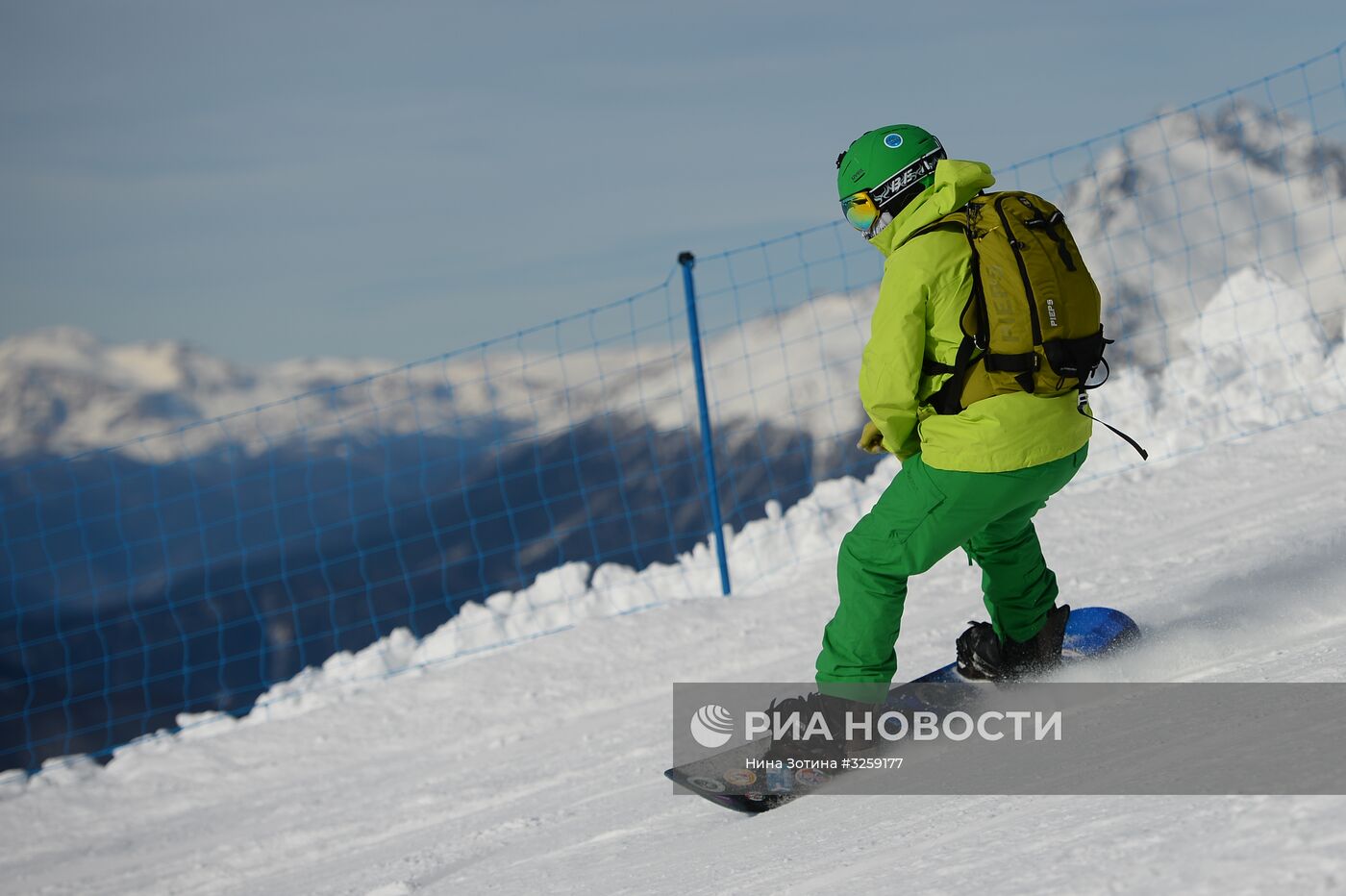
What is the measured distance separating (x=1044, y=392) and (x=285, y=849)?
139 inches

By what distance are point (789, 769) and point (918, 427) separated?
1056 mm

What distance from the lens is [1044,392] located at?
10.5ft

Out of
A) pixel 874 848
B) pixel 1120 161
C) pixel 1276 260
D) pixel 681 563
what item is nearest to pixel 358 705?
pixel 681 563

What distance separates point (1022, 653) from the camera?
384 cm

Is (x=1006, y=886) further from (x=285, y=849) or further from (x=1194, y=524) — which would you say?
(x=1194, y=524)

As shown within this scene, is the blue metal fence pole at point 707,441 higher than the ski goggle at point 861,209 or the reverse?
the reverse

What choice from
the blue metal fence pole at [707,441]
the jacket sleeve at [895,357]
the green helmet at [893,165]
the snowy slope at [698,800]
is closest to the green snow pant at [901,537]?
the jacket sleeve at [895,357]

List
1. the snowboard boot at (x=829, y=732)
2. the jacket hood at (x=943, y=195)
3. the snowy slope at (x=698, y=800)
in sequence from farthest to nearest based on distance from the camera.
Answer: the snowboard boot at (x=829, y=732) → the jacket hood at (x=943, y=195) → the snowy slope at (x=698, y=800)

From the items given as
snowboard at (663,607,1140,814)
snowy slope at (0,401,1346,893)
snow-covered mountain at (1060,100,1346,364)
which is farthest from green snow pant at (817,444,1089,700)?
snow-covered mountain at (1060,100,1346,364)

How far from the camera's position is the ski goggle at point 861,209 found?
3.43 meters

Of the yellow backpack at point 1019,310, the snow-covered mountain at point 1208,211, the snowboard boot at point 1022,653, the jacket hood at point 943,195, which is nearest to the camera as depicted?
the yellow backpack at point 1019,310

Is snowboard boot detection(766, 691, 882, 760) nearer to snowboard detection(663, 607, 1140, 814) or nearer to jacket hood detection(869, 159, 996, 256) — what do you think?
snowboard detection(663, 607, 1140, 814)

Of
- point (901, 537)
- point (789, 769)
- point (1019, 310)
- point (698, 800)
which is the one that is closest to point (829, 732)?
point (789, 769)

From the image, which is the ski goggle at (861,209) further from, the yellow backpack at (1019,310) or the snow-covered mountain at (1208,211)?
the snow-covered mountain at (1208,211)
